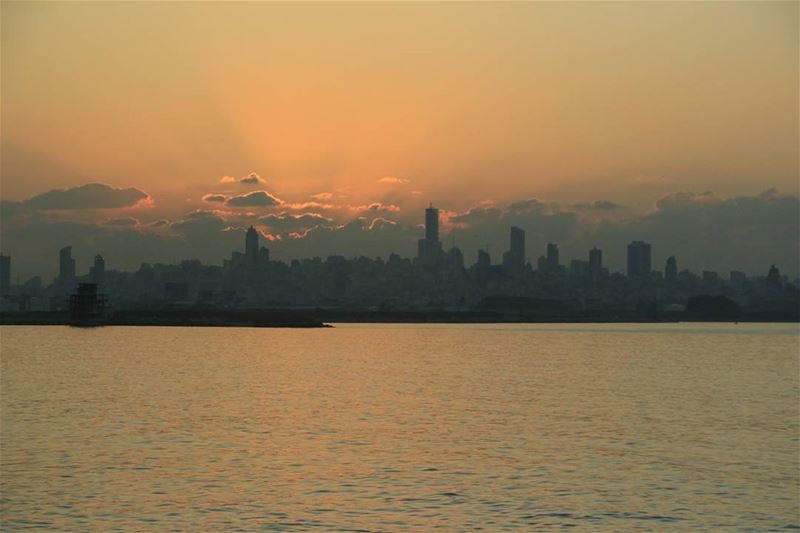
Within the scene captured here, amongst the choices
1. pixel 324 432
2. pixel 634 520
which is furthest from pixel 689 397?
pixel 634 520

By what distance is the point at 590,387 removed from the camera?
84.1 metres

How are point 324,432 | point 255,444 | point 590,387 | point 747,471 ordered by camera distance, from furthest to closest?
1. point 590,387
2. point 324,432
3. point 255,444
4. point 747,471

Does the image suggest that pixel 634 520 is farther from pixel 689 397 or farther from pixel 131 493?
pixel 689 397

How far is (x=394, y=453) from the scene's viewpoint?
44875mm

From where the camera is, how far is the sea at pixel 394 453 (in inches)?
1289

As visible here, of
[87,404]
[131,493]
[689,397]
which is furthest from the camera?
[689,397]

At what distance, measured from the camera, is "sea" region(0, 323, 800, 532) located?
32750mm

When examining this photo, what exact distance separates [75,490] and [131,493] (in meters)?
2.09

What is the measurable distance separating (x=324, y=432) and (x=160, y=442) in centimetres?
827

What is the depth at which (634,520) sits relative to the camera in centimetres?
3247

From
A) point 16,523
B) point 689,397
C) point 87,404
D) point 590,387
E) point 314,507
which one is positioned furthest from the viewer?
point 590,387

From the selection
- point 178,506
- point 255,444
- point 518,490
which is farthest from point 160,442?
point 518,490

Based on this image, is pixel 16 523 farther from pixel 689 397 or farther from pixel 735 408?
pixel 689 397

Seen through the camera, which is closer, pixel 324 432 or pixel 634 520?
pixel 634 520
